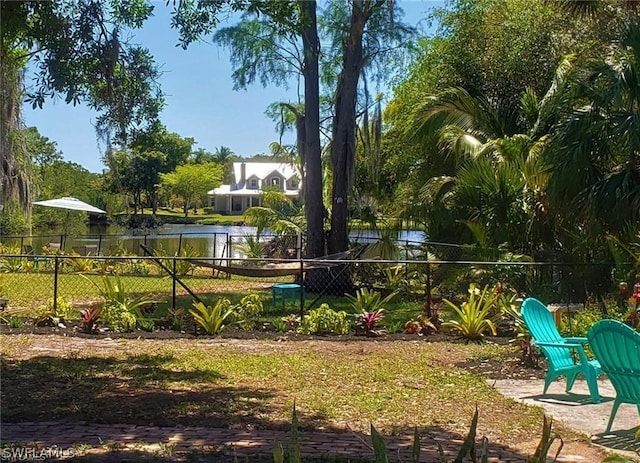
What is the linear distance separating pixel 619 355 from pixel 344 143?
37.5 ft

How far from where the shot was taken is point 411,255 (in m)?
15.3

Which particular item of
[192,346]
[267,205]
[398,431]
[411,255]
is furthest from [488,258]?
[267,205]

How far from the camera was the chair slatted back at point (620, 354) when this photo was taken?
470 centimetres

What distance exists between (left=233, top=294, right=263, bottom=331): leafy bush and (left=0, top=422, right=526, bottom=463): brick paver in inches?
182

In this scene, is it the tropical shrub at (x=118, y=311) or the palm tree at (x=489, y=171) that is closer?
the tropical shrub at (x=118, y=311)

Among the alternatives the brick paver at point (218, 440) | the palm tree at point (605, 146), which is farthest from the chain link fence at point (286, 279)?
the brick paver at point (218, 440)

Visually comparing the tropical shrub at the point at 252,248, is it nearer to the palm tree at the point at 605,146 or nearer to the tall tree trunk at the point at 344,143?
the tall tree trunk at the point at 344,143

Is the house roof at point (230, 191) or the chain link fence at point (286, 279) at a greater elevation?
the house roof at point (230, 191)

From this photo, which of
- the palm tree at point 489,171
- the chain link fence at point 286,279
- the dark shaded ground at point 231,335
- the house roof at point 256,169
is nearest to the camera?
the dark shaded ground at point 231,335

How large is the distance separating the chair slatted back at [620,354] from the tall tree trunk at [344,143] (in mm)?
10951

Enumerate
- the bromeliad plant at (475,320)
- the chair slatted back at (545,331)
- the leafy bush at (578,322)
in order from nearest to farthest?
the chair slatted back at (545,331)
the leafy bush at (578,322)
the bromeliad plant at (475,320)

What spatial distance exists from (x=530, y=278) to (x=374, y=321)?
3060 mm

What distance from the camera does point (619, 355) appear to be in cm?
478

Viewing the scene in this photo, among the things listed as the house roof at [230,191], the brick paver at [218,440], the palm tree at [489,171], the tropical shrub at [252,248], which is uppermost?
the house roof at [230,191]
